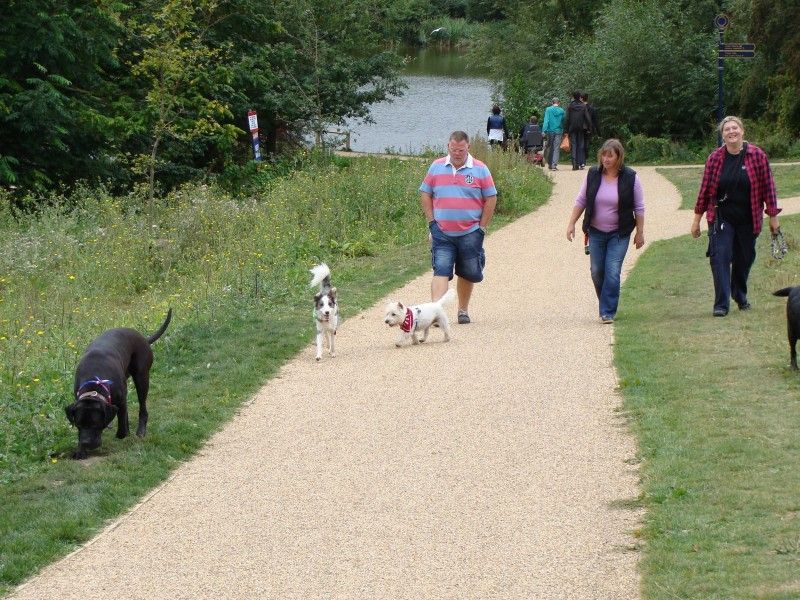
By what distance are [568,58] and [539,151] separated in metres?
8.93

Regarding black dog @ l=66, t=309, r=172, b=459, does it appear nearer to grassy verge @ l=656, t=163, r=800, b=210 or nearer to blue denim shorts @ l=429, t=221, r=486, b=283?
blue denim shorts @ l=429, t=221, r=486, b=283

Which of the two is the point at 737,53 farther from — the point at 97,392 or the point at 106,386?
the point at 97,392

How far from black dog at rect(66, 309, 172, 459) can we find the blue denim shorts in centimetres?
412

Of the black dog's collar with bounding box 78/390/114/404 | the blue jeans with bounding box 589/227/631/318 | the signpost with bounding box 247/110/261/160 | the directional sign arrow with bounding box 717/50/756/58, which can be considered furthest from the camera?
the signpost with bounding box 247/110/261/160

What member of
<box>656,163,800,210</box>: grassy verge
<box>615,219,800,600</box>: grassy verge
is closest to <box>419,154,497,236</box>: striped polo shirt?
<box>615,219,800,600</box>: grassy verge

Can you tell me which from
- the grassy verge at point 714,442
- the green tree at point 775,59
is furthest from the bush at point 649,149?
the grassy verge at point 714,442

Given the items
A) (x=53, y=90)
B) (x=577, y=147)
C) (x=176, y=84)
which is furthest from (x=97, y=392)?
(x=577, y=147)

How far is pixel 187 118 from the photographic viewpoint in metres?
30.4

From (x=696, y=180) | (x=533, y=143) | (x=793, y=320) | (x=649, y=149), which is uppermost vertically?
(x=793, y=320)

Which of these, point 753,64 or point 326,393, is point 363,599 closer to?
point 326,393

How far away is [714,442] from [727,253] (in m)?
4.63

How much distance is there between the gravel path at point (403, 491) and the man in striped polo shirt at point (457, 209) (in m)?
0.78

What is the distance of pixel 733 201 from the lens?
38.7 ft

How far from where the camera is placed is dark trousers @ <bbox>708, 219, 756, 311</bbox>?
1195cm
